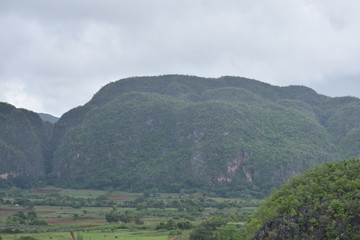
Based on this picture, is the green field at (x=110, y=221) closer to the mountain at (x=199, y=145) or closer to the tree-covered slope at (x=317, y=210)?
the tree-covered slope at (x=317, y=210)

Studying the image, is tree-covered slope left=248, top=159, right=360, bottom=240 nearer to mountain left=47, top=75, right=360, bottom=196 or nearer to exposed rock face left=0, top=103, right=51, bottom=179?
mountain left=47, top=75, right=360, bottom=196

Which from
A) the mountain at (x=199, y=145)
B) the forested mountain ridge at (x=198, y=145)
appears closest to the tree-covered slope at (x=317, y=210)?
the mountain at (x=199, y=145)

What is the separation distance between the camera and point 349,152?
163m

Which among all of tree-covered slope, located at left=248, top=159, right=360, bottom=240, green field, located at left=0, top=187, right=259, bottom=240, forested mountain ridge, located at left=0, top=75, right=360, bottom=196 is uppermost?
forested mountain ridge, located at left=0, top=75, right=360, bottom=196

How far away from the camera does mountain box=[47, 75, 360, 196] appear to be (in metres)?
145

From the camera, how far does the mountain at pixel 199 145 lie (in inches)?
5699

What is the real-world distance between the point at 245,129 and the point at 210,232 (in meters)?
110

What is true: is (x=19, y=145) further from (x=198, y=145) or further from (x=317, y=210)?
(x=317, y=210)

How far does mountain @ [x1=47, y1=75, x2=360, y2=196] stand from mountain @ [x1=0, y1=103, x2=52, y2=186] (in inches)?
289

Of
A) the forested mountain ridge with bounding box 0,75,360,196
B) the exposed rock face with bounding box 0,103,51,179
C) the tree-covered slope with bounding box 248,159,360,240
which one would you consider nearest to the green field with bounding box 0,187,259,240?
the tree-covered slope with bounding box 248,159,360,240

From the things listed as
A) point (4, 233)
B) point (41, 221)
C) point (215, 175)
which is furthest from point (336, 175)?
point (215, 175)

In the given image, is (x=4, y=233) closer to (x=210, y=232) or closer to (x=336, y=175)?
(x=210, y=232)

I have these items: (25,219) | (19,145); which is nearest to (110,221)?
(25,219)

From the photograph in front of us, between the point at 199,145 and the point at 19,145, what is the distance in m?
74.5
